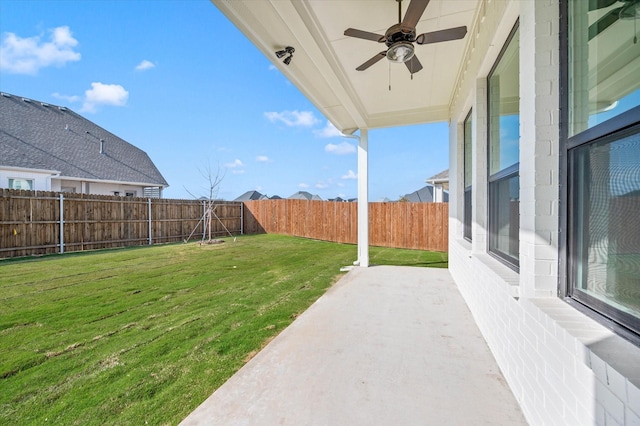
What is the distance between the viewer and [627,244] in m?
1.05

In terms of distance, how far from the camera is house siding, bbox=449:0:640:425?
949 millimetres

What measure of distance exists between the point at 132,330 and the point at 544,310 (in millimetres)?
3451

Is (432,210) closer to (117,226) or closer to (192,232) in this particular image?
(192,232)

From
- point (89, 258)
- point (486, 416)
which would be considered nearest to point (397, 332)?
point (486, 416)

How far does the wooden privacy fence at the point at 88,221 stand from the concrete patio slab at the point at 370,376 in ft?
28.6

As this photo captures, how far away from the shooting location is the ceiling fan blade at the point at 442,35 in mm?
2617

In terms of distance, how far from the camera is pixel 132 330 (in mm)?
2908

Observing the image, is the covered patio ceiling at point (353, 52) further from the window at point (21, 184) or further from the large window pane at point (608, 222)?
the window at point (21, 184)

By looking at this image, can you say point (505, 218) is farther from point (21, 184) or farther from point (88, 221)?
point (21, 184)

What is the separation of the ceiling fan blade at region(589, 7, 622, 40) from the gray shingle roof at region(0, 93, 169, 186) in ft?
45.2

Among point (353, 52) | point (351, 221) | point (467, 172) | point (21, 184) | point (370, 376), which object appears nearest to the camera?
point (370, 376)

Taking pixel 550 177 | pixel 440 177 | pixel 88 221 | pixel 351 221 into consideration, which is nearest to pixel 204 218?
pixel 88 221

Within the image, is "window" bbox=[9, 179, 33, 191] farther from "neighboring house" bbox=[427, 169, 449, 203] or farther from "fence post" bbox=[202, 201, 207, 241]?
"neighboring house" bbox=[427, 169, 449, 203]

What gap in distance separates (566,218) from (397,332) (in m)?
1.86
